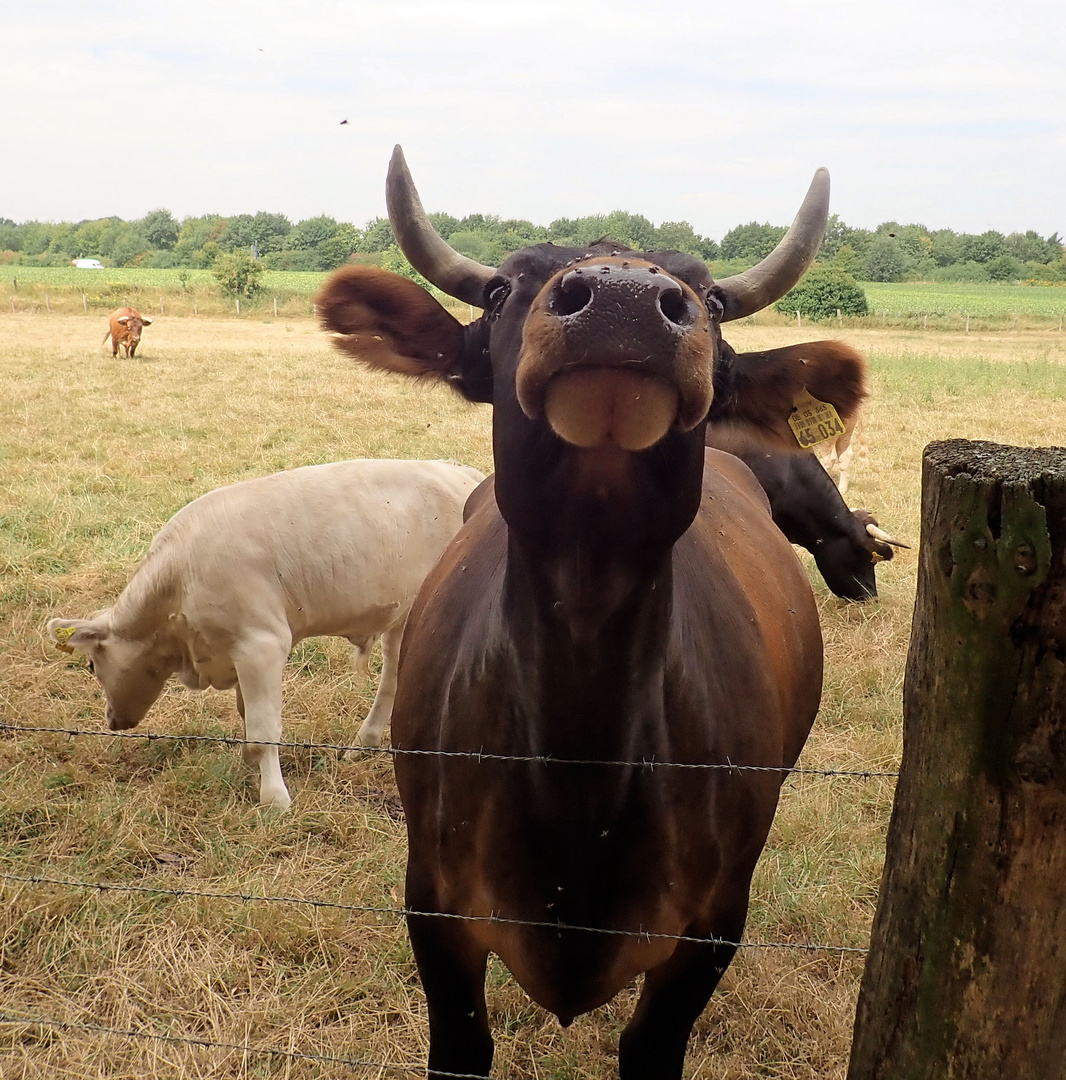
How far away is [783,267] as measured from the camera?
7.65ft

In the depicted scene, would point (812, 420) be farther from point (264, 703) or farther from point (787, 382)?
point (264, 703)

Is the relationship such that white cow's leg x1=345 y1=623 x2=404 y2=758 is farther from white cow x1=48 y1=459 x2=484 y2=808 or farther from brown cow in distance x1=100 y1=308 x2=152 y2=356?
brown cow in distance x1=100 y1=308 x2=152 y2=356

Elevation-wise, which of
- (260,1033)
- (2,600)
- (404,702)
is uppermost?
(404,702)

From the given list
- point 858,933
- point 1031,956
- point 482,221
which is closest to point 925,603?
point 1031,956

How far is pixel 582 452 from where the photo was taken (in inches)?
71.9

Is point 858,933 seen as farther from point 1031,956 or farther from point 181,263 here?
point 181,263

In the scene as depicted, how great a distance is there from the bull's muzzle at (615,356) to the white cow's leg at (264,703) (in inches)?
125

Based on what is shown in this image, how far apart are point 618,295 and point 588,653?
741 mm

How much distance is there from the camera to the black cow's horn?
7.43 ft

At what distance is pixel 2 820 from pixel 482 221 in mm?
6050

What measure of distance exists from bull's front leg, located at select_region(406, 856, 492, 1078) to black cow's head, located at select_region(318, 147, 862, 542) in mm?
1057

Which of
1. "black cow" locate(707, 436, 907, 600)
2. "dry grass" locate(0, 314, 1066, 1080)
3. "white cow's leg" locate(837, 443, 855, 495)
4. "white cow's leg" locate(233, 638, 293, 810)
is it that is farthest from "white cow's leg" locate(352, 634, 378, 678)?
"white cow's leg" locate(837, 443, 855, 495)

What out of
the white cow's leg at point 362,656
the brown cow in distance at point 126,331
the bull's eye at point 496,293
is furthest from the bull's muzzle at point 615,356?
the brown cow in distance at point 126,331

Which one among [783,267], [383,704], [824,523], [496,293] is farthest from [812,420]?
[824,523]
